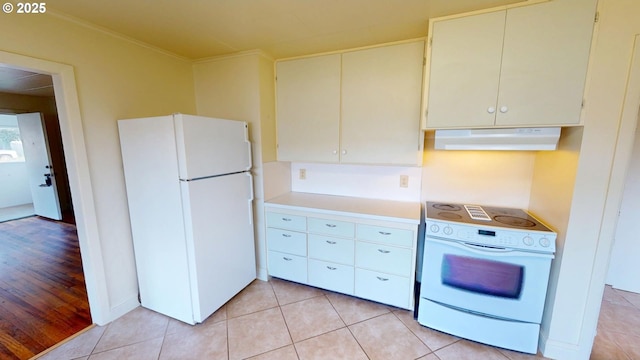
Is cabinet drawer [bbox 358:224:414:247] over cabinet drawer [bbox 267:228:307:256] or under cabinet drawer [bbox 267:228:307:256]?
over

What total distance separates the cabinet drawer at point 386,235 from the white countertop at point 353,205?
104mm

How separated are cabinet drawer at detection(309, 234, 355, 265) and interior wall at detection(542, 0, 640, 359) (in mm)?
1448

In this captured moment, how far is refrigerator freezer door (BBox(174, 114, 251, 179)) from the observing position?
1.78 meters

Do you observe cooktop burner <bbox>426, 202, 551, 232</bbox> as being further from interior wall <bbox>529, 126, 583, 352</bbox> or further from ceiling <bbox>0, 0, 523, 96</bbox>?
ceiling <bbox>0, 0, 523, 96</bbox>

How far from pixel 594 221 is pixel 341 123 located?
191 centimetres

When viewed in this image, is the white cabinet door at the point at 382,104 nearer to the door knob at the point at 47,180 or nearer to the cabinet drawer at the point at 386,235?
the cabinet drawer at the point at 386,235

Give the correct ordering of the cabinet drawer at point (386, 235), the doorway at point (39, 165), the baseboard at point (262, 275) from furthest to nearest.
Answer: the doorway at point (39, 165), the baseboard at point (262, 275), the cabinet drawer at point (386, 235)

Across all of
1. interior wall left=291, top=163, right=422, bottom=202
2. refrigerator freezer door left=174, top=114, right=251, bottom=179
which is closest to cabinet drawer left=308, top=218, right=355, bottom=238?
interior wall left=291, top=163, right=422, bottom=202

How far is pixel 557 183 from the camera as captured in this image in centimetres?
173

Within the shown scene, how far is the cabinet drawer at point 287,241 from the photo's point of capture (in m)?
2.46

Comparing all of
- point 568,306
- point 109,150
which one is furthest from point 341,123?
point 568,306

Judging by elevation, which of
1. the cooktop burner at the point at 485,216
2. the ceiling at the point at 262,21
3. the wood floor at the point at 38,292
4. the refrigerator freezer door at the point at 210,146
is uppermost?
the ceiling at the point at 262,21

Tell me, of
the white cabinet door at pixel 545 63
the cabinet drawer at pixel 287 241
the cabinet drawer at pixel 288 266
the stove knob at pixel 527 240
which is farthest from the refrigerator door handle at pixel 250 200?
the stove knob at pixel 527 240

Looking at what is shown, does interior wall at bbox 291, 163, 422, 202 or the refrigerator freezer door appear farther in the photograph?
interior wall at bbox 291, 163, 422, 202
